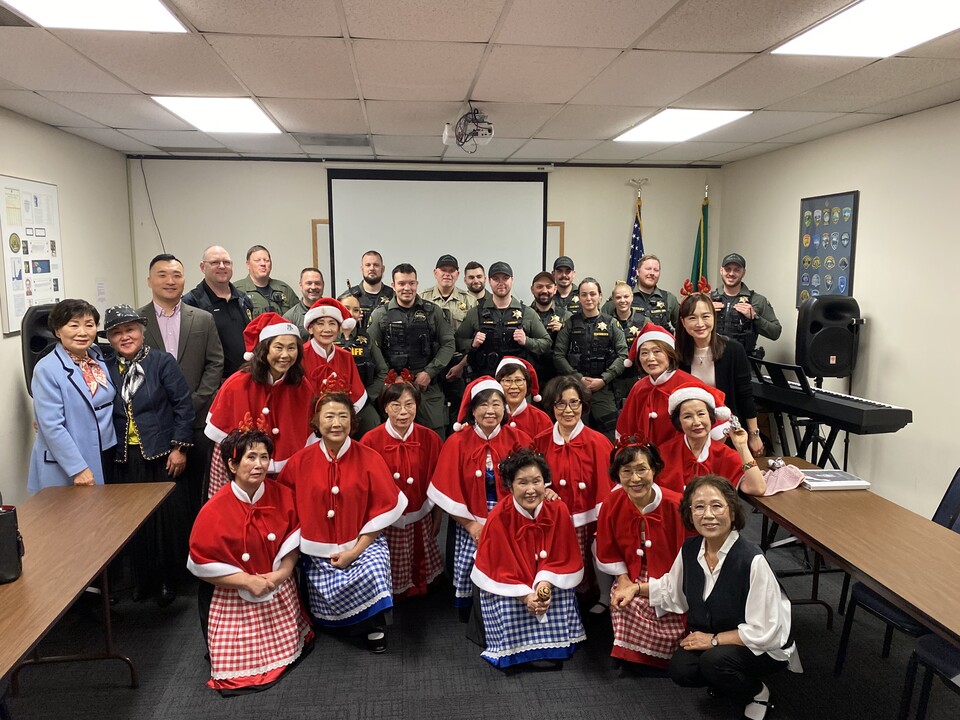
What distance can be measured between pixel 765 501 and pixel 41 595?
277cm

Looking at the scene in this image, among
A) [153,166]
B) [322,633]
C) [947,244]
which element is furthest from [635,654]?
[153,166]

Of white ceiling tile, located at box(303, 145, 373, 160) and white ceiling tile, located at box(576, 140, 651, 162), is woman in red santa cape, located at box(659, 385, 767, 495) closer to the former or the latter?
white ceiling tile, located at box(576, 140, 651, 162)

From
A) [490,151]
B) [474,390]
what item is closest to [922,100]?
[490,151]

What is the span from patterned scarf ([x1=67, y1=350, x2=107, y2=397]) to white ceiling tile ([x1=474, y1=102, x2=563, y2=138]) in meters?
2.73

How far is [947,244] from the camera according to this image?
14.0ft

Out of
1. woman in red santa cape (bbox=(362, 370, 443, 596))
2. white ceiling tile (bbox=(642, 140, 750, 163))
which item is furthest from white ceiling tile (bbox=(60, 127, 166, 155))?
Answer: white ceiling tile (bbox=(642, 140, 750, 163))

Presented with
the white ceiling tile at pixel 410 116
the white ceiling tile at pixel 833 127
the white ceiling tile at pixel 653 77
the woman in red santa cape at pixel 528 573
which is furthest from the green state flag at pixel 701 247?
the woman in red santa cape at pixel 528 573

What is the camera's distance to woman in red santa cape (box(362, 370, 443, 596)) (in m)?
3.36

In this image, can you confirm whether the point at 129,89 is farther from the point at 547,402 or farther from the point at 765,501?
the point at 765,501

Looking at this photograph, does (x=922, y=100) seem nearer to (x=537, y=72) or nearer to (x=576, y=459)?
(x=537, y=72)

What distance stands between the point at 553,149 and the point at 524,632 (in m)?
4.46

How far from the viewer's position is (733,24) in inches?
109

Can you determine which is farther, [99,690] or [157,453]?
[157,453]

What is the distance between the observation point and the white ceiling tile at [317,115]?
4184mm
